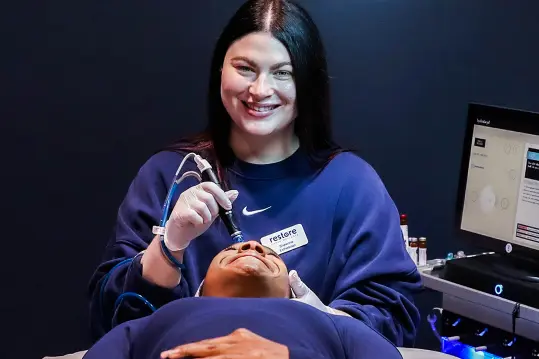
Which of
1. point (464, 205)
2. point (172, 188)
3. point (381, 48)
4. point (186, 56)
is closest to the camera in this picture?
point (172, 188)

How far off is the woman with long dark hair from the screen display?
1.96 ft

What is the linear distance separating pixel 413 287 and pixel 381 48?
1480 mm

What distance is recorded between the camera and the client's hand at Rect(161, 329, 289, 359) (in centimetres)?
154

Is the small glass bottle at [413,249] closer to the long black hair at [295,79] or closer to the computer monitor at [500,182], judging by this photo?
the computer monitor at [500,182]

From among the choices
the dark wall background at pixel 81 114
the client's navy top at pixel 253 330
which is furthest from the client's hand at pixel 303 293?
the dark wall background at pixel 81 114

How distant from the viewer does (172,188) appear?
1974 millimetres

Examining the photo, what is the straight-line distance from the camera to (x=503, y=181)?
259 cm

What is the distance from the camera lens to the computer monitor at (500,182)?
251 centimetres

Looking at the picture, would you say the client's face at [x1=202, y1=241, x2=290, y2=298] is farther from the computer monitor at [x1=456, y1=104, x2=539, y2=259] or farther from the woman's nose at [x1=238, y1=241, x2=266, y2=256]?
the computer monitor at [x1=456, y1=104, x2=539, y2=259]

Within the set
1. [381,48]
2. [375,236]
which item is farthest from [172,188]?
[381,48]

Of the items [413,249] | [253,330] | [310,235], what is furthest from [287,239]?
[413,249]

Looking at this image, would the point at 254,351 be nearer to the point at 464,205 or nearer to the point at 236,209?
the point at 236,209

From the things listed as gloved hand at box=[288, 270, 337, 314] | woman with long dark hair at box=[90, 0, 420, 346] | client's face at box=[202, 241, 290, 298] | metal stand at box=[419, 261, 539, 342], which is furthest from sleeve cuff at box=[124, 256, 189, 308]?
metal stand at box=[419, 261, 539, 342]

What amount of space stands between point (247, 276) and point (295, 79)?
503mm
